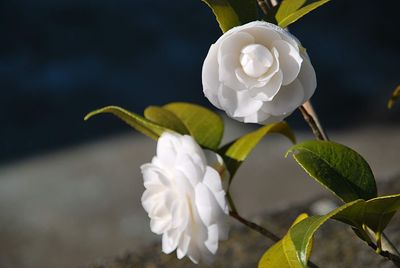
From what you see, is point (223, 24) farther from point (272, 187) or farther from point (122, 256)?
point (272, 187)

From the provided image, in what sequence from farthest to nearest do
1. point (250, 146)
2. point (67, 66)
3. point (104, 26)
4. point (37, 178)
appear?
1. point (104, 26)
2. point (67, 66)
3. point (37, 178)
4. point (250, 146)

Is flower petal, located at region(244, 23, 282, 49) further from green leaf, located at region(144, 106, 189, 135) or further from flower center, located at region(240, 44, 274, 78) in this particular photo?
green leaf, located at region(144, 106, 189, 135)

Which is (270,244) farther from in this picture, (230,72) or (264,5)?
(230,72)

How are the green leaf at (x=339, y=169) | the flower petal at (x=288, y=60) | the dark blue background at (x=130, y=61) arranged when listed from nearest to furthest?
1. the flower petal at (x=288, y=60)
2. the green leaf at (x=339, y=169)
3. the dark blue background at (x=130, y=61)

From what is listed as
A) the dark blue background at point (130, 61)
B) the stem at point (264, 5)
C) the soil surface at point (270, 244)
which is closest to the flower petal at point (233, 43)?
the stem at point (264, 5)

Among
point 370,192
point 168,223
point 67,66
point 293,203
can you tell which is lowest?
point 293,203

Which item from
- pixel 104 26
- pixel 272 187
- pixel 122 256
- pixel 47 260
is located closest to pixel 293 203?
pixel 272 187

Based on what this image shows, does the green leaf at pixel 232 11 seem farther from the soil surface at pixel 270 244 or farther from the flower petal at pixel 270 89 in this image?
the soil surface at pixel 270 244
